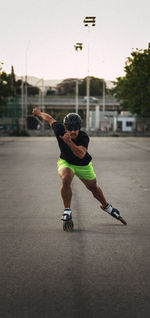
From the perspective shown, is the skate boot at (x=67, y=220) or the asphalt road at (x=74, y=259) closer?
the asphalt road at (x=74, y=259)

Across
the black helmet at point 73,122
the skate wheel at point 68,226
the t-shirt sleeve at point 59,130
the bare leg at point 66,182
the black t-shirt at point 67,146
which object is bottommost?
the skate wheel at point 68,226

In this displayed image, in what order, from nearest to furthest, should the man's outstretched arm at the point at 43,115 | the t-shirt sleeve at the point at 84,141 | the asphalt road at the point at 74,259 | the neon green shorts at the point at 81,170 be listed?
the asphalt road at the point at 74,259, the t-shirt sleeve at the point at 84,141, the neon green shorts at the point at 81,170, the man's outstretched arm at the point at 43,115

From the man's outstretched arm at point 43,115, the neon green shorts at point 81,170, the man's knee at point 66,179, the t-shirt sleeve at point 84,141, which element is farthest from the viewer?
the man's outstretched arm at point 43,115

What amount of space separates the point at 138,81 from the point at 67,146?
43.1m

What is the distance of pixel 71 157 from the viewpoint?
6.55 metres

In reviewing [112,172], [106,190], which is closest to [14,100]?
[112,172]

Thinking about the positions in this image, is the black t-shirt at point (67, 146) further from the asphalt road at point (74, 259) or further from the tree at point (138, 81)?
the tree at point (138, 81)

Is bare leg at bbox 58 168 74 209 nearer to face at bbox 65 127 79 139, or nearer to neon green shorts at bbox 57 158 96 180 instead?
neon green shorts at bbox 57 158 96 180

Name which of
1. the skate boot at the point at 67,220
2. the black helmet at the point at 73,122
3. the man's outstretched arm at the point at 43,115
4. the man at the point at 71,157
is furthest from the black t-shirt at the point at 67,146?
the skate boot at the point at 67,220

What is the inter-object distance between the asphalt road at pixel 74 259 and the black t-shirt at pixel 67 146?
825 mm

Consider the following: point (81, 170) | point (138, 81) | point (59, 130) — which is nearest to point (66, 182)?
point (81, 170)

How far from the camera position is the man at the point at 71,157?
20.5ft

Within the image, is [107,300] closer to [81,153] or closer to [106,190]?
[81,153]

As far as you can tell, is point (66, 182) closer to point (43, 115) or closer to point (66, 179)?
point (66, 179)
